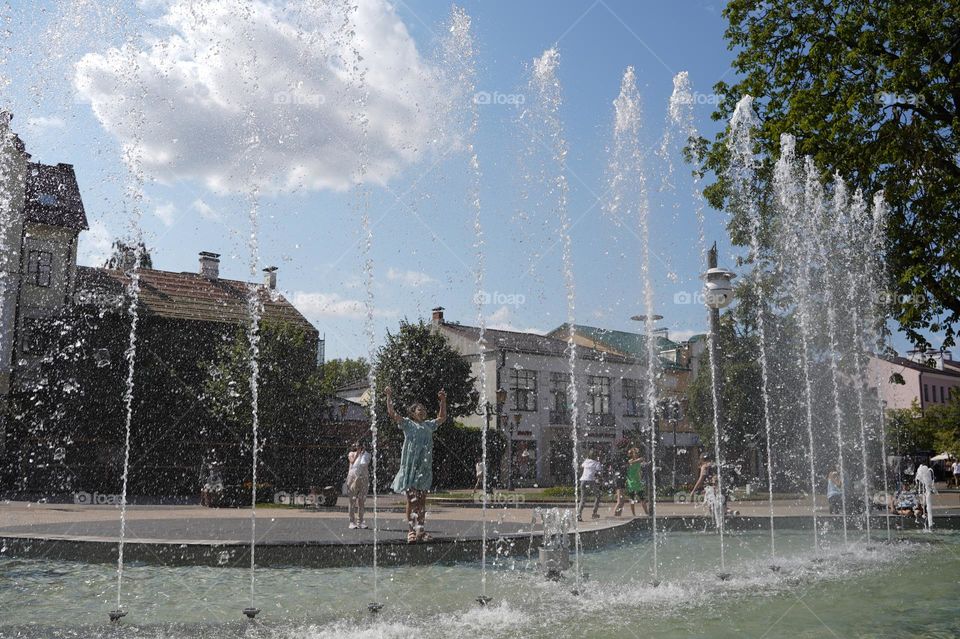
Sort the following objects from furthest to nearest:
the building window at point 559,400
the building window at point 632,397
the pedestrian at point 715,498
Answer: the building window at point 632,397
the building window at point 559,400
the pedestrian at point 715,498

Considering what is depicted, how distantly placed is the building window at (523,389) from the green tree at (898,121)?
1227 inches

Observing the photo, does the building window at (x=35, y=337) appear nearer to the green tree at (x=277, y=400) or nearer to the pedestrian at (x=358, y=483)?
the green tree at (x=277, y=400)

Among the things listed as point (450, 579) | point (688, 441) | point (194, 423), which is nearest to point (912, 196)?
point (450, 579)

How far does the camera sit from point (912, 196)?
55.4 feet

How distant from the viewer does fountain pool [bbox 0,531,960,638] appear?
620 centimetres

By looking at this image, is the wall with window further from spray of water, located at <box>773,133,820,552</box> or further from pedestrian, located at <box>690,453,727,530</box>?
spray of water, located at <box>773,133,820,552</box>

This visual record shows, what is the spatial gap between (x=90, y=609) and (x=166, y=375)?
26.7 meters

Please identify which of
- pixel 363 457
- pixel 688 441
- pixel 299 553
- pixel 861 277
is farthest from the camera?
pixel 688 441

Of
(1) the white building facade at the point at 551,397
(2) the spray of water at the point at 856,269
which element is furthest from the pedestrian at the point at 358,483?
(1) the white building facade at the point at 551,397

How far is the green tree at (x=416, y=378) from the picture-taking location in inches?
1377

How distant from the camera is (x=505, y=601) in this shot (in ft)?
23.9

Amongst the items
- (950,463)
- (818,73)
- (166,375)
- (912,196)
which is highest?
(818,73)

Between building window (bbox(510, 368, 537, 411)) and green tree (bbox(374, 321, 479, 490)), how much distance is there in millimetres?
11072

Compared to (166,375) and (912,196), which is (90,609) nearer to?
(912,196)
